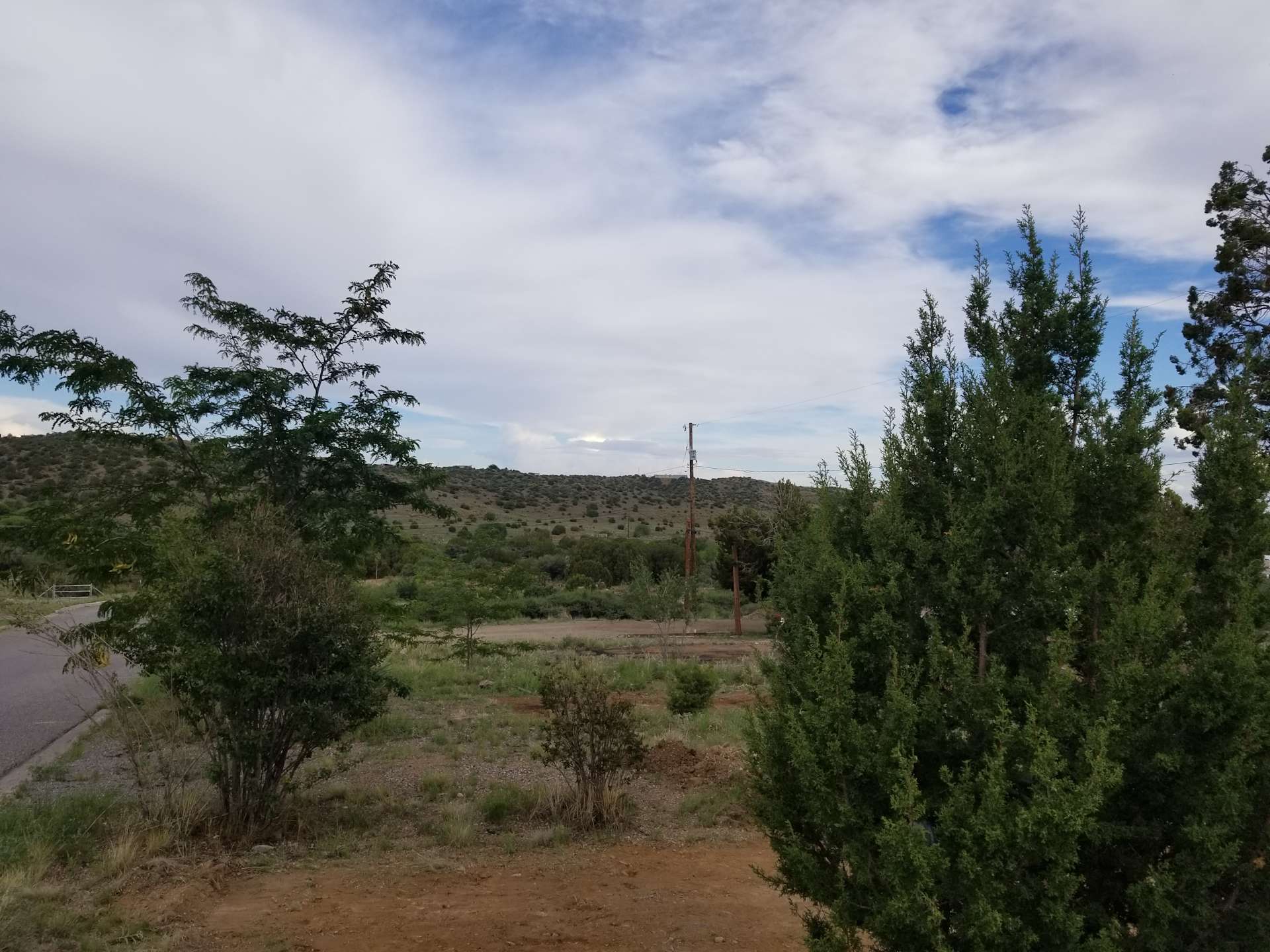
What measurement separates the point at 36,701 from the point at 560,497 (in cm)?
6329

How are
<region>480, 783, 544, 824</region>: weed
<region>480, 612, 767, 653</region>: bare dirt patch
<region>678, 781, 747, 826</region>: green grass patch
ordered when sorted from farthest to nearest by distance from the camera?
<region>480, 612, 767, 653</region>: bare dirt patch < <region>678, 781, 747, 826</region>: green grass patch < <region>480, 783, 544, 824</region>: weed

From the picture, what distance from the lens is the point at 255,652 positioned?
6906 millimetres

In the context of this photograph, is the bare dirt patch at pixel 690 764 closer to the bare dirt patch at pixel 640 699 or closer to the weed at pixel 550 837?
the weed at pixel 550 837

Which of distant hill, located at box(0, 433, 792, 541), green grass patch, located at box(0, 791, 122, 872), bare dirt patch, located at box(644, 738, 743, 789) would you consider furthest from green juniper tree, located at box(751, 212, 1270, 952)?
distant hill, located at box(0, 433, 792, 541)

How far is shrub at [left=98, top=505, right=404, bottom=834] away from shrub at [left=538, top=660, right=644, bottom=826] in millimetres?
1547

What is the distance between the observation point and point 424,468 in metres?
10.0

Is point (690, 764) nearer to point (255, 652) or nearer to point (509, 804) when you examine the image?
point (509, 804)

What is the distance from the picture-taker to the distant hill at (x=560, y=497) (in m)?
47.3

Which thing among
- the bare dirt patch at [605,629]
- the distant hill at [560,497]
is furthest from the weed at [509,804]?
the distant hill at [560,497]

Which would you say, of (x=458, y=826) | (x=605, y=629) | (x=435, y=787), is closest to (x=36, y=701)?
(x=435, y=787)

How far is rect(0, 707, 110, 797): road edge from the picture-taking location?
9.50 metres

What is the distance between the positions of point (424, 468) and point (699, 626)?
24630mm

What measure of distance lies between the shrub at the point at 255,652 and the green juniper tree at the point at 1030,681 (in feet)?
14.2

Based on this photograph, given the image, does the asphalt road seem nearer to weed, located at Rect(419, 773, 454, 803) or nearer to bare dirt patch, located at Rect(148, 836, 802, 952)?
weed, located at Rect(419, 773, 454, 803)
